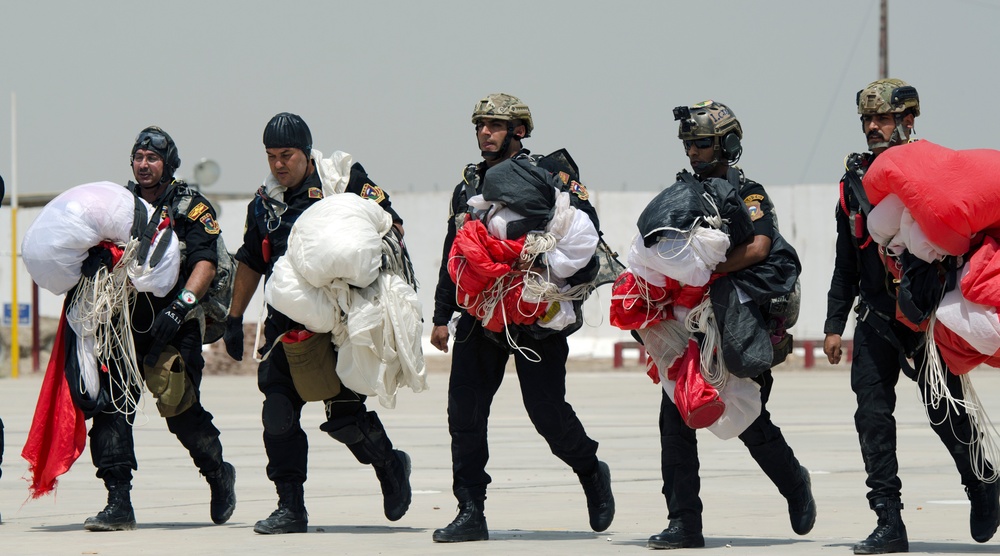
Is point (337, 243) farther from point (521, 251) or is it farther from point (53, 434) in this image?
point (53, 434)

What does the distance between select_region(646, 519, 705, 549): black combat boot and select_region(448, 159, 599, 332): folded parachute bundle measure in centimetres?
103

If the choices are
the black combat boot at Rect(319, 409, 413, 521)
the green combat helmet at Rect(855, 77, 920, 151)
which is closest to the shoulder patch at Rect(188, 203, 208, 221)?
the black combat boot at Rect(319, 409, 413, 521)

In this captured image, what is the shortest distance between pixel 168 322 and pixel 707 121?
2.68 m

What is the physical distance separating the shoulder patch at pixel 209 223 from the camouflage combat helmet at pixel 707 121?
7.85 feet

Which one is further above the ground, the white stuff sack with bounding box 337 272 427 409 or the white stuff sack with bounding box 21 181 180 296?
the white stuff sack with bounding box 21 181 180 296

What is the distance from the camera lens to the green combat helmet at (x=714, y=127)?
660cm

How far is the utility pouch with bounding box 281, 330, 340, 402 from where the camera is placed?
7227 mm

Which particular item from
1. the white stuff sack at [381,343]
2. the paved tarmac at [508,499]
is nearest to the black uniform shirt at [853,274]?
the paved tarmac at [508,499]

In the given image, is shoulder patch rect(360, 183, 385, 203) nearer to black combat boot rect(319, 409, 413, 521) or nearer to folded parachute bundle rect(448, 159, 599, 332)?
folded parachute bundle rect(448, 159, 599, 332)

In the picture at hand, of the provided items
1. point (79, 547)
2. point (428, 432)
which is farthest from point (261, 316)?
point (428, 432)

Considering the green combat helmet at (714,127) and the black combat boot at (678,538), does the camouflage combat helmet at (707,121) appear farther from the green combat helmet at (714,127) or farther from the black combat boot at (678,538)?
the black combat boot at (678,538)

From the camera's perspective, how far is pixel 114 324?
7.50 meters

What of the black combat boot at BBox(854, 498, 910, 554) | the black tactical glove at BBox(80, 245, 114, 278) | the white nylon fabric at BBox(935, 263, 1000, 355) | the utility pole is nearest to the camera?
the white nylon fabric at BBox(935, 263, 1000, 355)

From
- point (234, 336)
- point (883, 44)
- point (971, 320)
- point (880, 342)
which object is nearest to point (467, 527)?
point (234, 336)
